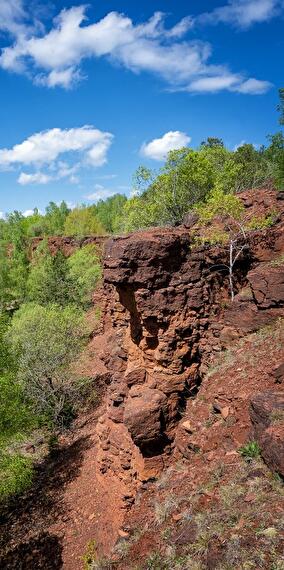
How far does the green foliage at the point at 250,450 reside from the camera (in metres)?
7.55

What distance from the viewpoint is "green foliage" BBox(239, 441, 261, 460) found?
7547 millimetres

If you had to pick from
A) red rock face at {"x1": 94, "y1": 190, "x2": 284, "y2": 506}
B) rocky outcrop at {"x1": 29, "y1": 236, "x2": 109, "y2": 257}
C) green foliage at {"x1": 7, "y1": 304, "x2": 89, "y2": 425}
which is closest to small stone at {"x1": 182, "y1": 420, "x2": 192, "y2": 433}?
red rock face at {"x1": 94, "y1": 190, "x2": 284, "y2": 506}

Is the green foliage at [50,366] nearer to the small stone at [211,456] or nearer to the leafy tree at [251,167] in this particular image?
the small stone at [211,456]

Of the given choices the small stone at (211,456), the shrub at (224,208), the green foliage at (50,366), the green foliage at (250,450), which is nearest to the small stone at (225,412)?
the small stone at (211,456)

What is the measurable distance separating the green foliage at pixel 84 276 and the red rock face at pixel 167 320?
25.7m

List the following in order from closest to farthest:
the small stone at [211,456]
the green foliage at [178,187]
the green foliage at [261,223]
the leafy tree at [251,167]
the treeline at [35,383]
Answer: the small stone at [211,456] → the green foliage at [261,223] → the treeline at [35,383] → the green foliage at [178,187] → the leafy tree at [251,167]

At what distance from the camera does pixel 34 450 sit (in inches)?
766

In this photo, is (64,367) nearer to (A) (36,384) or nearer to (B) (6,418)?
(A) (36,384)

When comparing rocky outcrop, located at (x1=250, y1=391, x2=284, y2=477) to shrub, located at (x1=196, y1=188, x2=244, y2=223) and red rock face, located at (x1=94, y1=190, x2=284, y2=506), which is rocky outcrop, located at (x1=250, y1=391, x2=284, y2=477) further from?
shrub, located at (x1=196, y1=188, x2=244, y2=223)


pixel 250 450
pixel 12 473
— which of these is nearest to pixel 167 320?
pixel 250 450

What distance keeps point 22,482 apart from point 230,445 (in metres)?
8.87

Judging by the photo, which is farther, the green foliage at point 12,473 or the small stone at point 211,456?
the green foliage at point 12,473

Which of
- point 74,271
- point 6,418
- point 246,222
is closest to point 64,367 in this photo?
point 6,418

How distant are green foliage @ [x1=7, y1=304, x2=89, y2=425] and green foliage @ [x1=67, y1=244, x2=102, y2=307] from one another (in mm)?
15150
